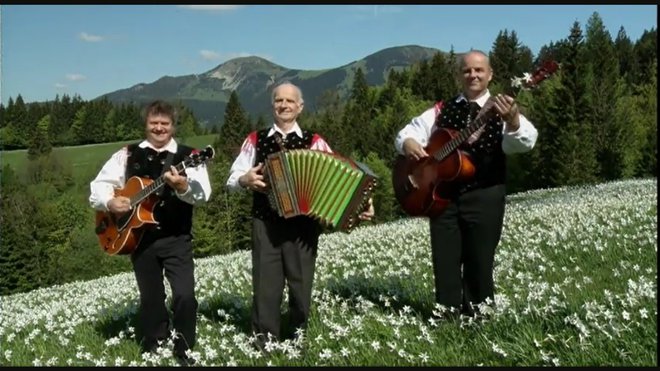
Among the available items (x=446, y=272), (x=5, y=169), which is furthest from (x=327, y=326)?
(x=5, y=169)

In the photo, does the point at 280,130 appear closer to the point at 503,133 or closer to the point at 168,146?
the point at 168,146

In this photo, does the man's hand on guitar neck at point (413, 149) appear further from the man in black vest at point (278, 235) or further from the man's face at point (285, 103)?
the man's face at point (285, 103)

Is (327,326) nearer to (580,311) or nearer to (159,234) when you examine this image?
(159,234)

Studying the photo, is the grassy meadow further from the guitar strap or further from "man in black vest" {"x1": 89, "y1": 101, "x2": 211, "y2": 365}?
the guitar strap

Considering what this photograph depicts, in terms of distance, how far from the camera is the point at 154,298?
7.00m

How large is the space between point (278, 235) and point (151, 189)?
1300 mm

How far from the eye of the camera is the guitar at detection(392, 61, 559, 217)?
6.32 m

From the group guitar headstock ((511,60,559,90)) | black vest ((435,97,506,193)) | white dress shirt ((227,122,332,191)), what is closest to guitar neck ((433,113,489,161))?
black vest ((435,97,506,193))

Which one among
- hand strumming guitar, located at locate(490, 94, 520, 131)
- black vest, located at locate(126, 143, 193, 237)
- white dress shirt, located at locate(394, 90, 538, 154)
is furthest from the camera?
black vest, located at locate(126, 143, 193, 237)

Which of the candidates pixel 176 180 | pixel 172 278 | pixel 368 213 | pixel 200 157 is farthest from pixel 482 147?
pixel 172 278

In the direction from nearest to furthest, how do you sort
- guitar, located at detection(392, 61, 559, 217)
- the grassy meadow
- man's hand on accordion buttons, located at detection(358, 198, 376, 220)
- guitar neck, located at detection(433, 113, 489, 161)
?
1. the grassy meadow
2. guitar neck, located at detection(433, 113, 489, 161)
3. guitar, located at detection(392, 61, 559, 217)
4. man's hand on accordion buttons, located at detection(358, 198, 376, 220)

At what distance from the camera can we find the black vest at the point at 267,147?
6469 mm

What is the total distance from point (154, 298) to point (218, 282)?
510 centimetres

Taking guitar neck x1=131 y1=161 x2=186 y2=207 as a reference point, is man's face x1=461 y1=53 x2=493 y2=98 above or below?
above
